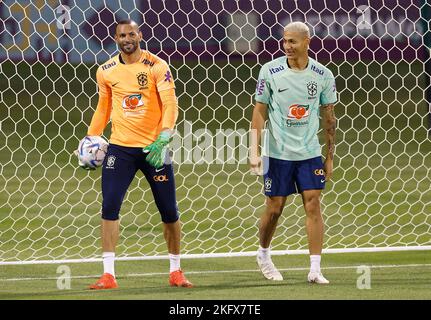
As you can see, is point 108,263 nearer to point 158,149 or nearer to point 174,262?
point 174,262

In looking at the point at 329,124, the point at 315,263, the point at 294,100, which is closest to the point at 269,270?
the point at 315,263

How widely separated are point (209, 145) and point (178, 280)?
240 inches

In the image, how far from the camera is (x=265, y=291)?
8391mm

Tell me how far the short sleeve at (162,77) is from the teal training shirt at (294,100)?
24.5 inches

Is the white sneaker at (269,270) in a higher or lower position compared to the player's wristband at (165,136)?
lower

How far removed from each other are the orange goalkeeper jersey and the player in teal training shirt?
2.07 feet

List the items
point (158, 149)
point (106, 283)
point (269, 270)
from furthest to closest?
point (269, 270) → point (106, 283) → point (158, 149)

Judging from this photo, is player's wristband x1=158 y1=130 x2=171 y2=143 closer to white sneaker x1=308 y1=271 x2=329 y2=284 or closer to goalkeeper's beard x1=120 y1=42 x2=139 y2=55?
goalkeeper's beard x1=120 y1=42 x2=139 y2=55

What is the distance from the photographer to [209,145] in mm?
14680

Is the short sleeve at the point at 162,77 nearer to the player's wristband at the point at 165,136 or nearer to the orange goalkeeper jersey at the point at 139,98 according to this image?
the orange goalkeeper jersey at the point at 139,98

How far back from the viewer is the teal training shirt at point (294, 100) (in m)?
8.72

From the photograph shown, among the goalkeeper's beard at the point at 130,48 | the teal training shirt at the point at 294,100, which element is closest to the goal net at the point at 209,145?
the teal training shirt at the point at 294,100
